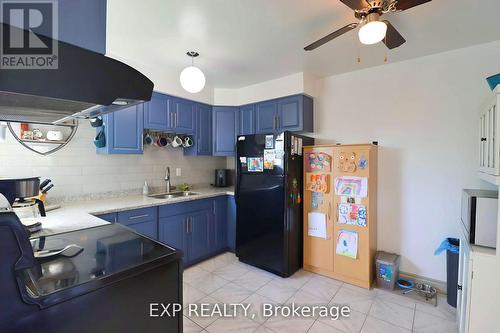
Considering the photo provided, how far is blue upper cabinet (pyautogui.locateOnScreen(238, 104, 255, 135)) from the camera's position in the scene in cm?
341

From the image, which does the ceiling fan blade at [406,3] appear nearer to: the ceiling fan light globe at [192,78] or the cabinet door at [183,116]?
the ceiling fan light globe at [192,78]

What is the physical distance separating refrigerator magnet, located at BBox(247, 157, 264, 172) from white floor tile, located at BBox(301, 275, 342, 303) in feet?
4.35

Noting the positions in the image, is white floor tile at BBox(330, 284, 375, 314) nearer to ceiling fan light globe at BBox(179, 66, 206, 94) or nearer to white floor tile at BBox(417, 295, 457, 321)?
white floor tile at BBox(417, 295, 457, 321)

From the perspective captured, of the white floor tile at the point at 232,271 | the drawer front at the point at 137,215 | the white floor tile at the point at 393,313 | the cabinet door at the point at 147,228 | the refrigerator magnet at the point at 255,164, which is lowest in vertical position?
the white floor tile at the point at 393,313

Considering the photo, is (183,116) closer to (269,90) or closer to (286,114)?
(269,90)

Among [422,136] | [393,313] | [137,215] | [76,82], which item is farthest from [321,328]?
[76,82]

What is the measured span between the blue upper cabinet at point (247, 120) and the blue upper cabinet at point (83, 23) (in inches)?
102

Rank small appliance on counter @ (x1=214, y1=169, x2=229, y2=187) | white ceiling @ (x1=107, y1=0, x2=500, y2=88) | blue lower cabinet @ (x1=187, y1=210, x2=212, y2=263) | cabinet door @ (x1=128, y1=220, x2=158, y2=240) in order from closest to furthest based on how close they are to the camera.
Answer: white ceiling @ (x1=107, y1=0, x2=500, y2=88)
cabinet door @ (x1=128, y1=220, x2=158, y2=240)
blue lower cabinet @ (x1=187, y1=210, x2=212, y2=263)
small appliance on counter @ (x1=214, y1=169, x2=229, y2=187)

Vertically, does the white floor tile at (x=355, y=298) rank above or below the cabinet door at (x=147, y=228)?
below

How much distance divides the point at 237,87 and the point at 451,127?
2.58 meters

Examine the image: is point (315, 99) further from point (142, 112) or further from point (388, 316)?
point (388, 316)

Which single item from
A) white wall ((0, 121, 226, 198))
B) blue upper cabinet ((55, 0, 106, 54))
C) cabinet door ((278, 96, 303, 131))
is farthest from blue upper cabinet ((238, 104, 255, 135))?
blue upper cabinet ((55, 0, 106, 54))

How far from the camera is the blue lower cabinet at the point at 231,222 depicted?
3295 mm

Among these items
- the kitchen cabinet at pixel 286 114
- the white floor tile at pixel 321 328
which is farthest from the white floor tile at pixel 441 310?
the kitchen cabinet at pixel 286 114
